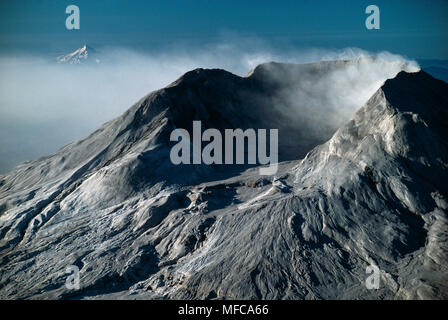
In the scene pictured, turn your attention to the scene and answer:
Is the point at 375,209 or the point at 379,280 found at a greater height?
the point at 375,209

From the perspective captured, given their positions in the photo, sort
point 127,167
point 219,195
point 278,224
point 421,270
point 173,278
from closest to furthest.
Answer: point 421,270 < point 173,278 < point 278,224 < point 219,195 < point 127,167

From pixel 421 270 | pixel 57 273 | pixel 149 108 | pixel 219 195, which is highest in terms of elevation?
pixel 149 108

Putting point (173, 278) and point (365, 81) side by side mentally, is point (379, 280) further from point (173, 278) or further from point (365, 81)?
point (365, 81)

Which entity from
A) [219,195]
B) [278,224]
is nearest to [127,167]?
[219,195]

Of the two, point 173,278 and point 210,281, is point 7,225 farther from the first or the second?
point 210,281

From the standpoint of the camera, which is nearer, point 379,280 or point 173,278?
point 379,280

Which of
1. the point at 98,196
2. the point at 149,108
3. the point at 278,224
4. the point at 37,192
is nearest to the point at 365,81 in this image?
the point at 149,108

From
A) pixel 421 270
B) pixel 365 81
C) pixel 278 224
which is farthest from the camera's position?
pixel 365 81
